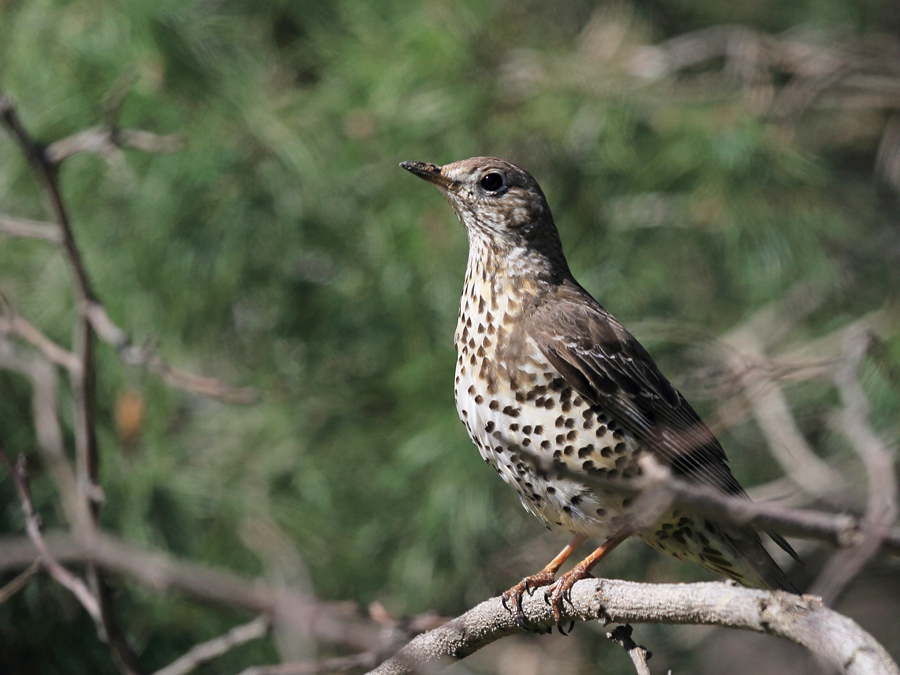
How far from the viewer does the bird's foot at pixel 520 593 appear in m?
2.66

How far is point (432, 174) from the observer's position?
3402 mm

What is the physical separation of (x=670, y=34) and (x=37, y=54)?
3.74 m

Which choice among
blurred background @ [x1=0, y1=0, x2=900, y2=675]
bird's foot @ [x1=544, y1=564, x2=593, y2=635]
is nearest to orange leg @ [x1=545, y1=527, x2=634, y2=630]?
bird's foot @ [x1=544, y1=564, x2=593, y2=635]

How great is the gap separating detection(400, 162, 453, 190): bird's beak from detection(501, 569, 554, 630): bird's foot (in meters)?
1.29

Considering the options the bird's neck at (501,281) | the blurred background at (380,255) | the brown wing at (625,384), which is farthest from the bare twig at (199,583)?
the blurred background at (380,255)

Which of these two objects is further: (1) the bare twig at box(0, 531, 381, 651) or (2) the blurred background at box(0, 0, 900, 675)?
(2) the blurred background at box(0, 0, 900, 675)

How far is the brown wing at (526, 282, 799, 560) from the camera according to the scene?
2.96m

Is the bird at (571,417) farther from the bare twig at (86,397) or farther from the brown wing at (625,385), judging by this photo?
the bare twig at (86,397)

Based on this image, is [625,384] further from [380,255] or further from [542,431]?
[380,255]

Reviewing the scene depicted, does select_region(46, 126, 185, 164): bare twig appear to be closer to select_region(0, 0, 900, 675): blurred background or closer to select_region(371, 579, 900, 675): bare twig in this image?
select_region(371, 579, 900, 675): bare twig

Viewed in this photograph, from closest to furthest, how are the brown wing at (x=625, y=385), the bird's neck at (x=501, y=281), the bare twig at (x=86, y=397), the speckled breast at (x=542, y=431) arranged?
1. the bare twig at (x=86, y=397)
2. the speckled breast at (x=542, y=431)
3. the brown wing at (x=625, y=385)
4. the bird's neck at (x=501, y=281)

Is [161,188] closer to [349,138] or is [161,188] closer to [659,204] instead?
[349,138]

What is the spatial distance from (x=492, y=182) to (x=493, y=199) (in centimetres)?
6

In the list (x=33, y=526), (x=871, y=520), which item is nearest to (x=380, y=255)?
(x=33, y=526)
